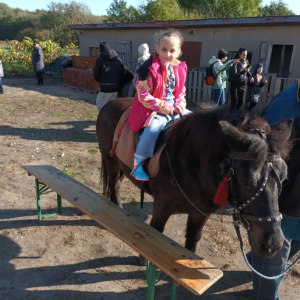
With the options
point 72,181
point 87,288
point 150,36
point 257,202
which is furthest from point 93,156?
point 150,36

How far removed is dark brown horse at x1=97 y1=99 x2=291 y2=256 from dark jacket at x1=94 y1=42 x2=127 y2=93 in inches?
141

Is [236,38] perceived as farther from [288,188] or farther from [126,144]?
[288,188]

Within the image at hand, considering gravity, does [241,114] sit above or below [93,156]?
above

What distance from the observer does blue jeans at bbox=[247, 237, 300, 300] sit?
217 centimetres

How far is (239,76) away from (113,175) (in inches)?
206

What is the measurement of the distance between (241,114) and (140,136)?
1.01 metres

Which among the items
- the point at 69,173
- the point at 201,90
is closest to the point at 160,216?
the point at 69,173

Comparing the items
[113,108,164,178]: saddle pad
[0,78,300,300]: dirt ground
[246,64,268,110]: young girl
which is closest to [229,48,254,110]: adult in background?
[246,64,268,110]: young girl

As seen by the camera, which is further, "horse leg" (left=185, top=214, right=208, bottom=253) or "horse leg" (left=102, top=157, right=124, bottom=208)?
"horse leg" (left=102, top=157, right=124, bottom=208)

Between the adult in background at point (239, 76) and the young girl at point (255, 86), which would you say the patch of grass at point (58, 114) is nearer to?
the adult in background at point (239, 76)

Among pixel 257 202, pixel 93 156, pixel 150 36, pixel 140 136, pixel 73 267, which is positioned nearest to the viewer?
pixel 257 202

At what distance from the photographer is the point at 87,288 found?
2541mm

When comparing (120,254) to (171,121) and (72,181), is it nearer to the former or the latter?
(72,181)

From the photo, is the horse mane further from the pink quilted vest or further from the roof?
the roof
